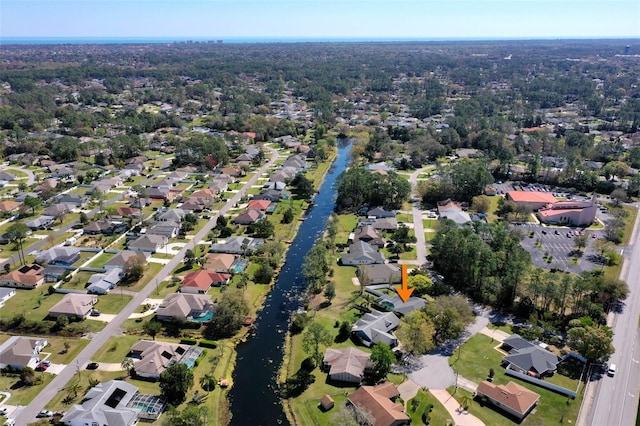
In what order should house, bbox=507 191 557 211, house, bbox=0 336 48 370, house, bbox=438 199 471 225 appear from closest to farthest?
house, bbox=0 336 48 370 → house, bbox=438 199 471 225 → house, bbox=507 191 557 211

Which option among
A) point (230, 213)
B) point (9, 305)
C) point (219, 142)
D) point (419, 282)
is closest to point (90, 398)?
point (9, 305)

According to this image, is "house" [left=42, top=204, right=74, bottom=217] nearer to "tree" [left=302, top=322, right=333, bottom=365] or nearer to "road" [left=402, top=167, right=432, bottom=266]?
"tree" [left=302, top=322, right=333, bottom=365]

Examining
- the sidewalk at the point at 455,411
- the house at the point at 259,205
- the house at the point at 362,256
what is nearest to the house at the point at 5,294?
the house at the point at 259,205

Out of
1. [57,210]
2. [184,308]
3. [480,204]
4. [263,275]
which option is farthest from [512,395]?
[57,210]

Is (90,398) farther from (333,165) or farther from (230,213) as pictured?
(333,165)

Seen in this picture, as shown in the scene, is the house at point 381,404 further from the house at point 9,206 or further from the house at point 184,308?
the house at point 9,206

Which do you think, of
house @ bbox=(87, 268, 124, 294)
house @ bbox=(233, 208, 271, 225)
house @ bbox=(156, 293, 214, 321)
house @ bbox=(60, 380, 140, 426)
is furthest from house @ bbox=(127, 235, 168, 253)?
house @ bbox=(60, 380, 140, 426)
